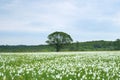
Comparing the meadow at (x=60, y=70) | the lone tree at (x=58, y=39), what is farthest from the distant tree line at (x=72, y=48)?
the meadow at (x=60, y=70)

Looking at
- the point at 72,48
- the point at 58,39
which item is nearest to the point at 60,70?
the point at 58,39

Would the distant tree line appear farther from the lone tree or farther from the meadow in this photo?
the meadow

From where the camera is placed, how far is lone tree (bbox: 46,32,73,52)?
97.1 metres

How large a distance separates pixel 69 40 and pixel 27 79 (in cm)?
8737

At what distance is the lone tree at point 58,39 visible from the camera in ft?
319

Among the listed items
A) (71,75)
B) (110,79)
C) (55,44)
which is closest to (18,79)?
(71,75)

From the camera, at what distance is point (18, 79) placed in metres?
11.5

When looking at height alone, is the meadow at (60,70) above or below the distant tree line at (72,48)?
below

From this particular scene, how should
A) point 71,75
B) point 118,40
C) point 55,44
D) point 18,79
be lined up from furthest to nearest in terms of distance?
point 118,40
point 55,44
point 71,75
point 18,79

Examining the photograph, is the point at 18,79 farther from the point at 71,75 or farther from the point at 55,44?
the point at 55,44

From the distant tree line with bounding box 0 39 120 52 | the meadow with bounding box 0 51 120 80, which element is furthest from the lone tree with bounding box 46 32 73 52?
the meadow with bounding box 0 51 120 80

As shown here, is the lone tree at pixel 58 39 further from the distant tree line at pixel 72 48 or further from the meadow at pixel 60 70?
the meadow at pixel 60 70

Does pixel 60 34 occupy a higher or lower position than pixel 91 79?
higher

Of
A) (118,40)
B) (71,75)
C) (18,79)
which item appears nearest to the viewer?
(18,79)
